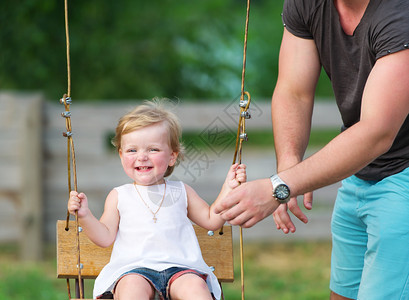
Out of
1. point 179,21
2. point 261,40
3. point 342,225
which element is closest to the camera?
point 342,225

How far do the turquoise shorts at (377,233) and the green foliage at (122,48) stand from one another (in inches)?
186

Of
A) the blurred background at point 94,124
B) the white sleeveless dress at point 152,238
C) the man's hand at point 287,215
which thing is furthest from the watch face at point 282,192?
the blurred background at point 94,124

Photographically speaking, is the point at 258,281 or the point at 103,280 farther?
the point at 258,281

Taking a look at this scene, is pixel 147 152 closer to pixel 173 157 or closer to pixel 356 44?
pixel 173 157

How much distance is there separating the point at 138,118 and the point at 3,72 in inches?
187

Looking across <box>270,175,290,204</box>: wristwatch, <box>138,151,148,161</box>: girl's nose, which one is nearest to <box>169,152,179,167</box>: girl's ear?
<box>138,151,148,161</box>: girl's nose

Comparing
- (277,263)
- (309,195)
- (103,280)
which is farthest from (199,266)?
(277,263)

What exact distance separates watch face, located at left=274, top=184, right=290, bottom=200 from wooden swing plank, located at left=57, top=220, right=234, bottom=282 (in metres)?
0.57

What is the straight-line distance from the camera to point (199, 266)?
2.44m

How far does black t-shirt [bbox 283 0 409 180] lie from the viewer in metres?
2.13

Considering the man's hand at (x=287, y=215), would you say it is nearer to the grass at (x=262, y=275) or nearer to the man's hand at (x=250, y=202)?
the man's hand at (x=250, y=202)

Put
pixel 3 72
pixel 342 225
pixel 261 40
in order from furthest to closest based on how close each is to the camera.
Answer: pixel 261 40, pixel 3 72, pixel 342 225

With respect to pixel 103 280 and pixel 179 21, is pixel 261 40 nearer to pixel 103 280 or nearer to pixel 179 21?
pixel 179 21

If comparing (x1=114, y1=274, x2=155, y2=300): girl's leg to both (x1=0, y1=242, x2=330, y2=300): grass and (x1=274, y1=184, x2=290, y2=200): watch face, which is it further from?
(x1=0, y1=242, x2=330, y2=300): grass
